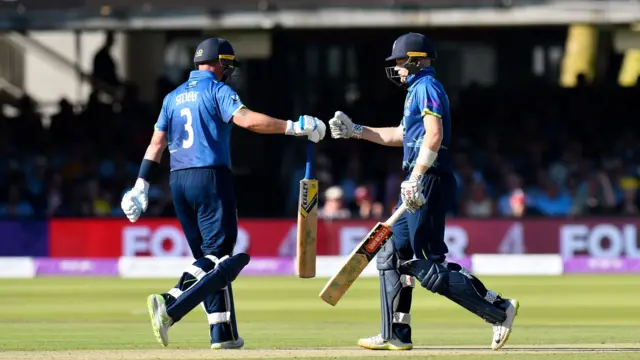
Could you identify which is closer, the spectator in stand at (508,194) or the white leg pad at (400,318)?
the white leg pad at (400,318)

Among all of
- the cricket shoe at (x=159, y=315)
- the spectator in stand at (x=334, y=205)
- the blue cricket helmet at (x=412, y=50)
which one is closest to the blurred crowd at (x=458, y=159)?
the spectator in stand at (x=334, y=205)

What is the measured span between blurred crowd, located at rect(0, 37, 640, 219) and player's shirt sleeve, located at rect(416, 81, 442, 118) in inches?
382

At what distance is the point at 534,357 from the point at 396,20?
11617 mm

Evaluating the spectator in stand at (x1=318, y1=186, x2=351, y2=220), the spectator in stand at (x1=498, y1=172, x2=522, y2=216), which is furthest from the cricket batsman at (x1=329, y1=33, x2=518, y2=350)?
the spectator in stand at (x1=498, y1=172, x2=522, y2=216)

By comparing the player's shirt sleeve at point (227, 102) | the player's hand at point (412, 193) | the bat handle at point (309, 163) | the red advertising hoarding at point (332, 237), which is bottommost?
the red advertising hoarding at point (332, 237)

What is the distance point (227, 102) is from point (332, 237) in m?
9.55

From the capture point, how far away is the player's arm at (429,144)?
743cm

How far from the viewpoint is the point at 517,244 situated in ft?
56.0

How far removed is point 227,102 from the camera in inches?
298

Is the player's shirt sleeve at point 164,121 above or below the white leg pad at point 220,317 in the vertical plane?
above

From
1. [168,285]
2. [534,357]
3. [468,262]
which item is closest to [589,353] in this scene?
[534,357]

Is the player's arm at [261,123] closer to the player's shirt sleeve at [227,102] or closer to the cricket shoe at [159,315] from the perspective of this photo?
the player's shirt sleeve at [227,102]

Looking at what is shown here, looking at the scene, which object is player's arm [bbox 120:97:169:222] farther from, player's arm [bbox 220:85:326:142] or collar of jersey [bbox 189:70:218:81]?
player's arm [bbox 220:85:326:142]

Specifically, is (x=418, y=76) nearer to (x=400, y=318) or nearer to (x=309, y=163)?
(x=309, y=163)
